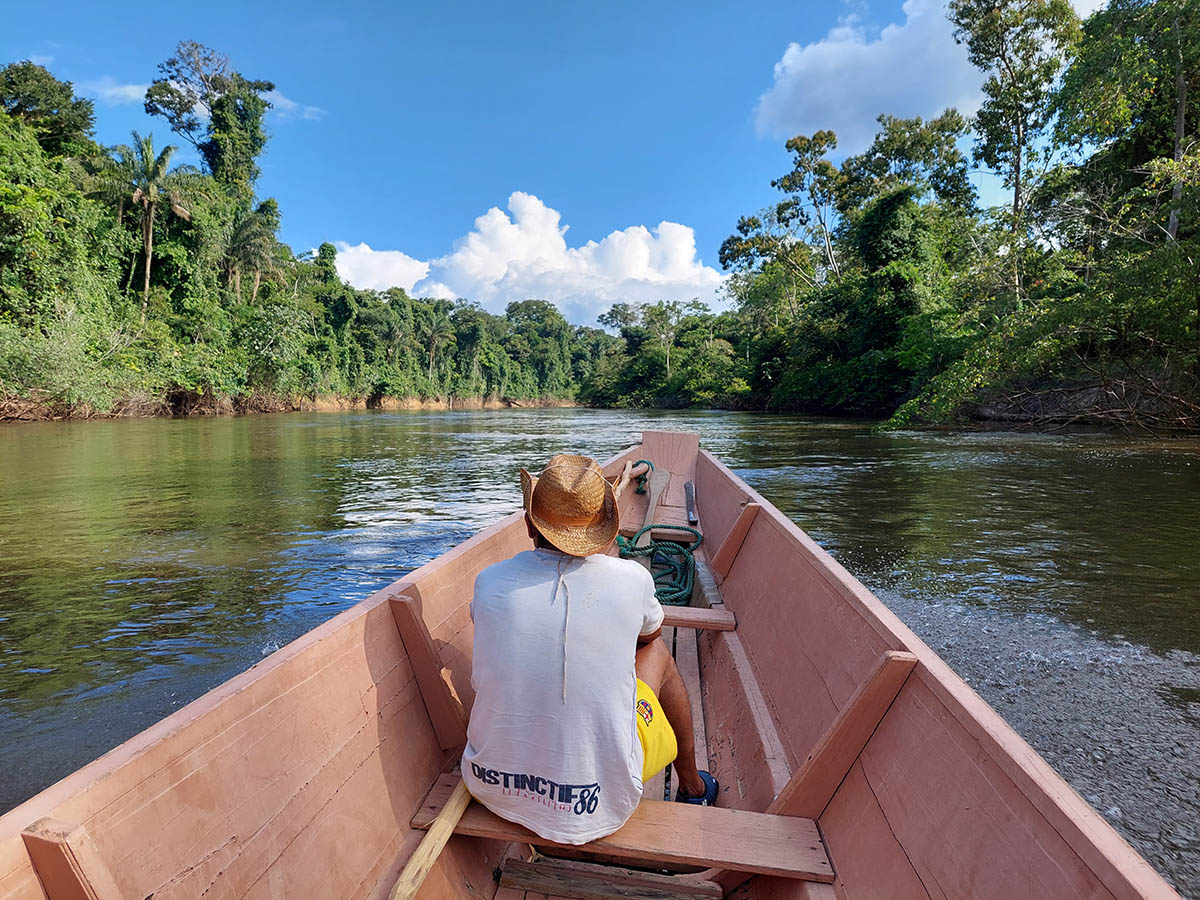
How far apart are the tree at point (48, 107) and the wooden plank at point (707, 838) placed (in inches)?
1328

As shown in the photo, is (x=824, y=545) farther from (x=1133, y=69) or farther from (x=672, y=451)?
(x=1133, y=69)

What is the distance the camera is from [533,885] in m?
1.65

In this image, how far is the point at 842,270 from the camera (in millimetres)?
36250

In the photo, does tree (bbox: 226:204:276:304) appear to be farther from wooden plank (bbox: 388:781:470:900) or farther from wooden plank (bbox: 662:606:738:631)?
wooden plank (bbox: 388:781:470:900)

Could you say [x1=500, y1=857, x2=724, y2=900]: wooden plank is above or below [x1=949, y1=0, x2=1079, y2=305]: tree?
below

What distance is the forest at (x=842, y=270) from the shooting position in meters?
12.7

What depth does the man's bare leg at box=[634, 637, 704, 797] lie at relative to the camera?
1904 millimetres

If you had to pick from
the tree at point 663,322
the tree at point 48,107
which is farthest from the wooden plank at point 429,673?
the tree at point 663,322

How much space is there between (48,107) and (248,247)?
8664mm

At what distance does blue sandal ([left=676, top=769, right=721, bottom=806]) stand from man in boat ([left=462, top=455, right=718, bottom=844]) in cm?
40

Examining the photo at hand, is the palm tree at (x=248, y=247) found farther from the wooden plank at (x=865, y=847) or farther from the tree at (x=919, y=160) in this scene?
the wooden plank at (x=865, y=847)

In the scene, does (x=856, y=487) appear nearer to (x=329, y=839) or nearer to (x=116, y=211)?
(x=329, y=839)

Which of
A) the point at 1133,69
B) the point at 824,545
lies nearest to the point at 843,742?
the point at 824,545

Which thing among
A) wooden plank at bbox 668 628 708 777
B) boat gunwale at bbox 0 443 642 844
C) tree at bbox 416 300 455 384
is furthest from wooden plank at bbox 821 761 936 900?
tree at bbox 416 300 455 384
